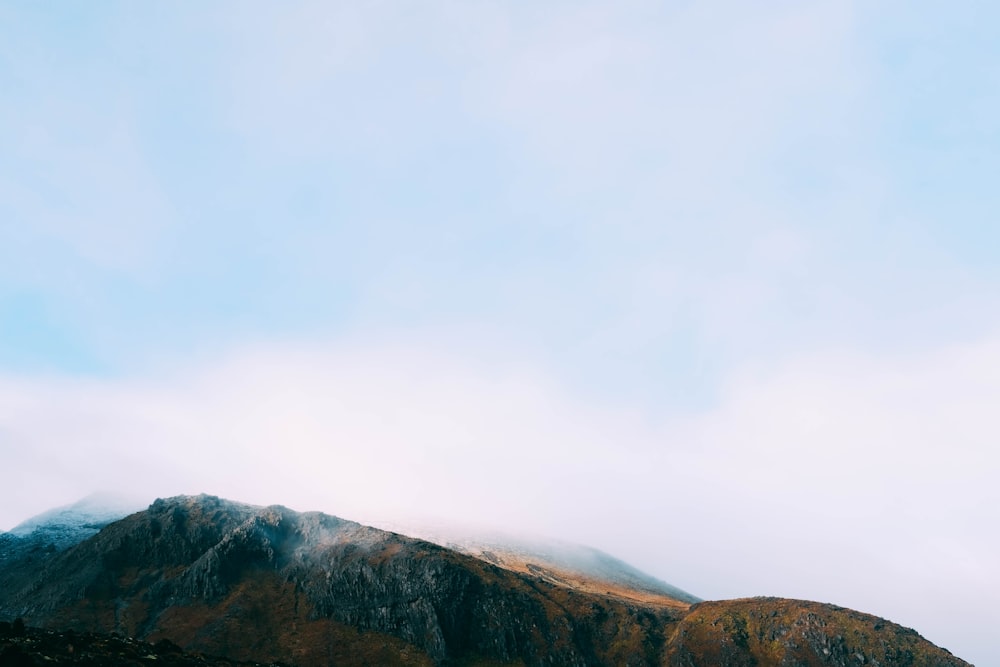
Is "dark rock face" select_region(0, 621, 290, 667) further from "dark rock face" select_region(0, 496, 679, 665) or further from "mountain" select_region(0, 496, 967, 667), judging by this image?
"dark rock face" select_region(0, 496, 679, 665)

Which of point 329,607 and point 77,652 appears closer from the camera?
point 77,652

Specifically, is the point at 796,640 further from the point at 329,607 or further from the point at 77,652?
the point at 77,652

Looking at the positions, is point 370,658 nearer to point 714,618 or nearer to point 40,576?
point 714,618

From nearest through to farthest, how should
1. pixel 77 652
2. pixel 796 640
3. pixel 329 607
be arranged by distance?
pixel 77 652
pixel 796 640
pixel 329 607

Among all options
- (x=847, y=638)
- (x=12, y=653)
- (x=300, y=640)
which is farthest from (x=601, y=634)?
(x=12, y=653)

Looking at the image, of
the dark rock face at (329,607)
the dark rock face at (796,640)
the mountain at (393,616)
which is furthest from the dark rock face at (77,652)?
the dark rock face at (796,640)

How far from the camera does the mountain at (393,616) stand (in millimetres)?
163750

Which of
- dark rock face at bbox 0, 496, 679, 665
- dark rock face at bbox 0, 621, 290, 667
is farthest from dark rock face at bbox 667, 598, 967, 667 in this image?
dark rock face at bbox 0, 621, 290, 667

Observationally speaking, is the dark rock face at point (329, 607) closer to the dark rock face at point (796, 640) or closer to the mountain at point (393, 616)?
the mountain at point (393, 616)

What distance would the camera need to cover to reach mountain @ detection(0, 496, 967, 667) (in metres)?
164

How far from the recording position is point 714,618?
600 ft

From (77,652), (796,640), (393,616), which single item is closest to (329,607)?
(393,616)

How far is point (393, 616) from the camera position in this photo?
177625 mm

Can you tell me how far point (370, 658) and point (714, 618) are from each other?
10964 cm
